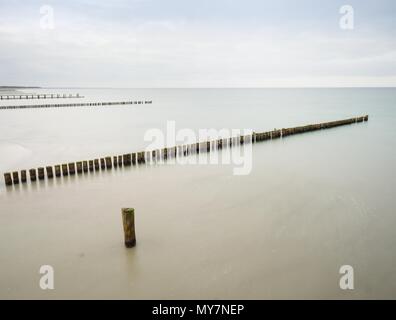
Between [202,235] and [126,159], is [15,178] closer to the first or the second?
[126,159]

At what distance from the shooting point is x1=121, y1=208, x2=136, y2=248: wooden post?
7.22 meters

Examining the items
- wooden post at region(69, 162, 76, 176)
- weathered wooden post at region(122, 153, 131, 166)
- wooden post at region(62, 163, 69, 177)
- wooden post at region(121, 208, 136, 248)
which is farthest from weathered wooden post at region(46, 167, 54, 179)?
wooden post at region(121, 208, 136, 248)

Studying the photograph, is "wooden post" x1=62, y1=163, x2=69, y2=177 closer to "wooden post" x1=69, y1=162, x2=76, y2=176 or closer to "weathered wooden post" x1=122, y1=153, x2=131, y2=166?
"wooden post" x1=69, y1=162, x2=76, y2=176

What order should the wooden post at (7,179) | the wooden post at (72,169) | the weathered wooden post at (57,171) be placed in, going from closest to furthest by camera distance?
the wooden post at (7,179) → the weathered wooden post at (57,171) → the wooden post at (72,169)

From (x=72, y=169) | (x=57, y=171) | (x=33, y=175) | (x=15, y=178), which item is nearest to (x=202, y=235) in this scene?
(x=72, y=169)

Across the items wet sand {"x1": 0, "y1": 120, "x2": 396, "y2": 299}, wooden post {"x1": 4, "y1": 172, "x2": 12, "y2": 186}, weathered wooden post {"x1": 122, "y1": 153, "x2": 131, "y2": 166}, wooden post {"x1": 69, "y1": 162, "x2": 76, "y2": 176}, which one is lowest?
wet sand {"x1": 0, "y1": 120, "x2": 396, "y2": 299}

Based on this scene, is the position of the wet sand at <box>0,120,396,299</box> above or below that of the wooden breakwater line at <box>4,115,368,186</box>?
below

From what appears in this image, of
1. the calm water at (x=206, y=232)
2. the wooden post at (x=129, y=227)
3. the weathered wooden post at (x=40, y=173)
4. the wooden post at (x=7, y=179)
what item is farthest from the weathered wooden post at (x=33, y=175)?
the wooden post at (x=129, y=227)

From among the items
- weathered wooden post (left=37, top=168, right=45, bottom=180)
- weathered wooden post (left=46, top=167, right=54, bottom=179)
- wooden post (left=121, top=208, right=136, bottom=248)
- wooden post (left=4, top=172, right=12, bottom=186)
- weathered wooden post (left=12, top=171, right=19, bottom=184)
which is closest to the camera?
wooden post (left=121, top=208, right=136, bottom=248)

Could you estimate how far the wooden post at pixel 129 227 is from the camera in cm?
722

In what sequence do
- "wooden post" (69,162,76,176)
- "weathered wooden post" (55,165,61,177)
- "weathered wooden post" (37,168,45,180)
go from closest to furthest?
"weathered wooden post" (37,168,45,180) → "weathered wooden post" (55,165,61,177) → "wooden post" (69,162,76,176)

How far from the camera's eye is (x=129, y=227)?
7453mm

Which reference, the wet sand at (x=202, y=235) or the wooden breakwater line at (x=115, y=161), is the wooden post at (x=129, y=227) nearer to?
the wet sand at (x=202, y=235)
